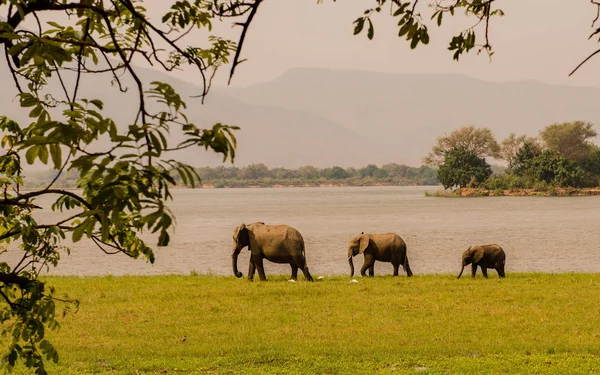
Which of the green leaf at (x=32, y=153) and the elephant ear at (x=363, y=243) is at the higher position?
the green leaf at (x=32, y=153)

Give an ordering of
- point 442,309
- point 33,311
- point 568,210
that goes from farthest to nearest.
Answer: point 568,210 → point 442,309 → point 33,311

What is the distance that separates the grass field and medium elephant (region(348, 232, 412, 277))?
3.54 meters

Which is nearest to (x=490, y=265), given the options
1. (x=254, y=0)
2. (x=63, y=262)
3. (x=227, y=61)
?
(x=227, y=61)

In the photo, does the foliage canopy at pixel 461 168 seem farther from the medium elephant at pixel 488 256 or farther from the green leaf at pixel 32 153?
the green leaf at pixel 32 153

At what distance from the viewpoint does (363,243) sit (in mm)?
22000

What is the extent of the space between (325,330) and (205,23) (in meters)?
7.46

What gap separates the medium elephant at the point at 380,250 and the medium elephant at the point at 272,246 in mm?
2784

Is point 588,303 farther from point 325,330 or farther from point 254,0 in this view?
point 254,0

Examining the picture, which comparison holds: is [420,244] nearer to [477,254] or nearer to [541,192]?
[477,254]

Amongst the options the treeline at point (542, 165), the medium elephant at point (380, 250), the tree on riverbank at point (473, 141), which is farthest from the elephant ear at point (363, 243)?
the tree on riverbank at point (473, 141)

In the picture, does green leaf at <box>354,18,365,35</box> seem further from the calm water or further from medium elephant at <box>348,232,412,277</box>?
the calm water

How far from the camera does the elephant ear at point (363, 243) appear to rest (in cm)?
2186

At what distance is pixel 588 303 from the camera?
46.8 ft

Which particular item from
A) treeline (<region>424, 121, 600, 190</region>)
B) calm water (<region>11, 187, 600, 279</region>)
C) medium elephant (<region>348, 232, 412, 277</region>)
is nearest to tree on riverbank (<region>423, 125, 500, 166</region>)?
treeline (<region>424, 121, 600, 190</region>)
